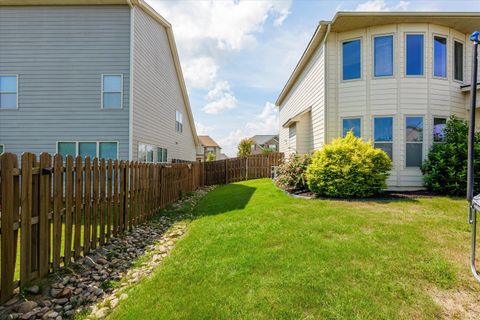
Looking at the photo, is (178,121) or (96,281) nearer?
(96,281)

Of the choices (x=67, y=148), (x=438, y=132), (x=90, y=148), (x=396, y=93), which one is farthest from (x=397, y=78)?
(x=67, y=148)

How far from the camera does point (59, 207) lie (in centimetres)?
378

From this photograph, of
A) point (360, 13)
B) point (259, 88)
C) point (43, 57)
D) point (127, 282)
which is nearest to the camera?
point (127, 282)

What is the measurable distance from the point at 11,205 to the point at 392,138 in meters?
10.9

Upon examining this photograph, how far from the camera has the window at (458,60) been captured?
997cm

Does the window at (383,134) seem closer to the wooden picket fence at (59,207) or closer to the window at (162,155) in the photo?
the wooden picket fence at (59,207)

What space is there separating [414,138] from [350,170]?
3618 millimetres

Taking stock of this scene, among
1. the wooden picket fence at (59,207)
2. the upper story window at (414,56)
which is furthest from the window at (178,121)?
the upper story window at (414,56)

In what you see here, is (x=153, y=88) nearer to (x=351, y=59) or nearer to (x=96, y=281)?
(x=351, y=59)

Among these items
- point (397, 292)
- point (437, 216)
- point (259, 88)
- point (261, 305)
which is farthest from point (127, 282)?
point (259, 88)

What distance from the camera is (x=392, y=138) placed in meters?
9.58

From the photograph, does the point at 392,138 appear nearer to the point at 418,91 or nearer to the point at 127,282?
the point at 418,91

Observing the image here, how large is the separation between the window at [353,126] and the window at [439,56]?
130 inches

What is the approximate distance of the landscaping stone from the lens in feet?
9.22
